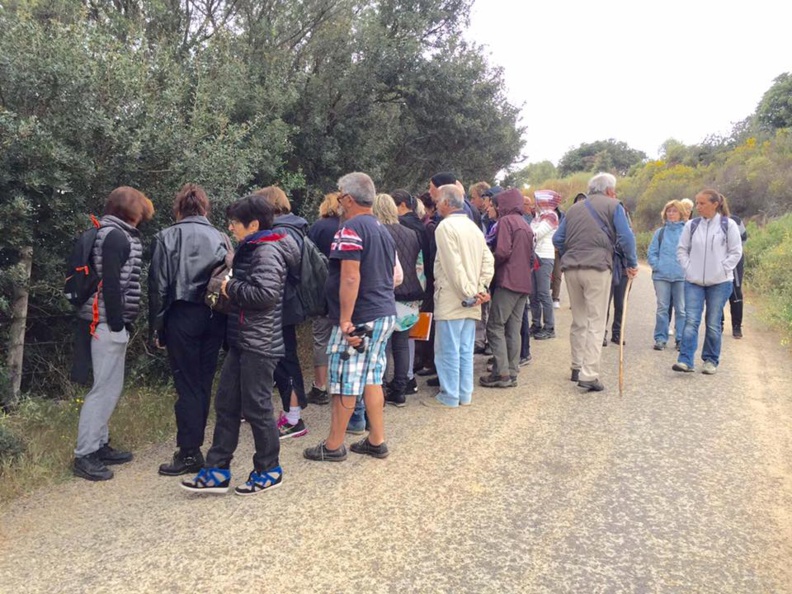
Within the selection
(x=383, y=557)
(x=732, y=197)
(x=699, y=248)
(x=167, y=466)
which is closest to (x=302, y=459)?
(x=167, y=466)

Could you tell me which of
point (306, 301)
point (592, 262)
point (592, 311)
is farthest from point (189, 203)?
point (592, 311)

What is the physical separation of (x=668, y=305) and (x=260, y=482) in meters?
5.98

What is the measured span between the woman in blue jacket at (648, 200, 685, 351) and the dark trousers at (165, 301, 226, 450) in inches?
227

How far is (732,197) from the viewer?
80.1 ft

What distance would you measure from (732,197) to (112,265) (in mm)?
25733

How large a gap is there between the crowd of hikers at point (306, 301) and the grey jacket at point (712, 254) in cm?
2

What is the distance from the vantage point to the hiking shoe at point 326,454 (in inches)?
167

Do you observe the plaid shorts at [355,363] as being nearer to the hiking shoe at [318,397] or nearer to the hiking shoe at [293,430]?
the hiking shoe at [293,430]

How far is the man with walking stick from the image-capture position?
5938 mm

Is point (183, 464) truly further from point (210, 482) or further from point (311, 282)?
point (311, 282)

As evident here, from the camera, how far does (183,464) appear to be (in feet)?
13.4

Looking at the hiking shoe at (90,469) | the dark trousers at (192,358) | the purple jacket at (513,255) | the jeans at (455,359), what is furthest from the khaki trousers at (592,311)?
the hiking shoe at (90,469)

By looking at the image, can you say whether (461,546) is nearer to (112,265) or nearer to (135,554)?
(135,554)

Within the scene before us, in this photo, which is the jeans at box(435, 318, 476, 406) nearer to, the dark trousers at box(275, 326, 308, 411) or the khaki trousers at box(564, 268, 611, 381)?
the khaki trousers at box(564, 268, 611, 381)
